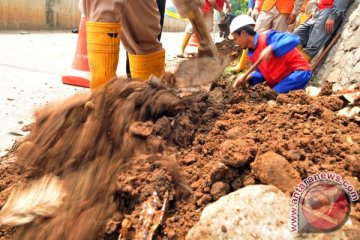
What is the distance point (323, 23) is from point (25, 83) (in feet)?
12.1

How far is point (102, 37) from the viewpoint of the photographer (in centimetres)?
207

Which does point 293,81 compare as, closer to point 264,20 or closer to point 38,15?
point 264,20

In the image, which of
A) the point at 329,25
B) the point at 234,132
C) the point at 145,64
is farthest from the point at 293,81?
the point at 234,132

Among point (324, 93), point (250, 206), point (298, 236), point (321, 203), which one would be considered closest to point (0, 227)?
point (250, 206)

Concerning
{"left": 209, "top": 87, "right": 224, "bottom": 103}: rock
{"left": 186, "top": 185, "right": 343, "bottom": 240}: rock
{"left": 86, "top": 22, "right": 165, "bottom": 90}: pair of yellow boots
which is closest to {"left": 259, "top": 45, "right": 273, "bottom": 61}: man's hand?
{"left": 209, "top": 87, "right": 224, "bottom": 103}: rock

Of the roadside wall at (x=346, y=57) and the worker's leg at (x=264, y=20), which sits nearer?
the roadside wall at (x=346, y=57)

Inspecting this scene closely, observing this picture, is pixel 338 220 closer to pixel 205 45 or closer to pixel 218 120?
pixel 218 120

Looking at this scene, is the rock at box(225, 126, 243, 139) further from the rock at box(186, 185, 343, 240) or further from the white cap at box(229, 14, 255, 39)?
the white cap at box(229, 14, 255, 39)

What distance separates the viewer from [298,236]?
1081mm

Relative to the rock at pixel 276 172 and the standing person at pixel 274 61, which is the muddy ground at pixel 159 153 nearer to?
the rock at pixel 276 172

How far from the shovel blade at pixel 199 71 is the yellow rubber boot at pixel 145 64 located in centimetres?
32

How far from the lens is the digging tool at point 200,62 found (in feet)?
7.67

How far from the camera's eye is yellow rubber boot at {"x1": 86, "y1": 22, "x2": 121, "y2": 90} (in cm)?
206

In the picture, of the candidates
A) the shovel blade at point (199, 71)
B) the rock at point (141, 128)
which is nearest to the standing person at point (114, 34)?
the shovel blade at point (199, 71)
